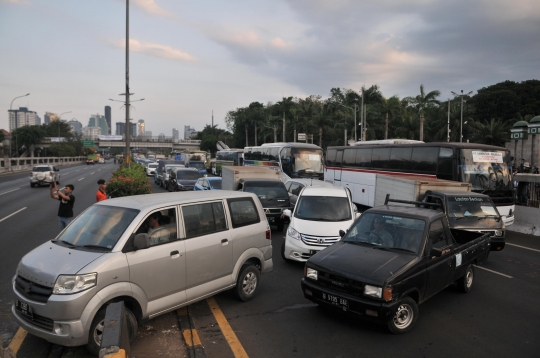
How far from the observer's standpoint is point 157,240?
5254 mm

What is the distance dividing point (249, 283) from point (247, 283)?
0.05 m

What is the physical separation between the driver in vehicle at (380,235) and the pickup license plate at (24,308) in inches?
193

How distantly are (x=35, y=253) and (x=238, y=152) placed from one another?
123ft

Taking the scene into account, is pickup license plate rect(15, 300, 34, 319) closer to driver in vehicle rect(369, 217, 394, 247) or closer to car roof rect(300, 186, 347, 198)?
driver in vehicle rect(369, 217, 394, 247)

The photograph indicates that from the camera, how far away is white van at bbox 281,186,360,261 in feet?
28.4

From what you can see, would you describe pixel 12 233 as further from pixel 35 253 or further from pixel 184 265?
pixel 184 265

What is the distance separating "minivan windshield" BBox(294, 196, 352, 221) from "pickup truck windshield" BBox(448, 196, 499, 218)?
2659 mm

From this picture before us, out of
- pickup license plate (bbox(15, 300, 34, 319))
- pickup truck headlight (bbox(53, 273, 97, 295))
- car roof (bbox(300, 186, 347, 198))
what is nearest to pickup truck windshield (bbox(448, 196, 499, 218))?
car roof (bbox(300, 186, 347, 198))

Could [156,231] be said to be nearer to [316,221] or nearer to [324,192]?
[316,221]

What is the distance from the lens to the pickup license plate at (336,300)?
5371mm

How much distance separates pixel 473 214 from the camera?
9781 mm

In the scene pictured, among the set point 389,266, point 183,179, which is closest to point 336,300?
point 389,266

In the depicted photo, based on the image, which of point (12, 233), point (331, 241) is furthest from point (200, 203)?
point (12, 233)

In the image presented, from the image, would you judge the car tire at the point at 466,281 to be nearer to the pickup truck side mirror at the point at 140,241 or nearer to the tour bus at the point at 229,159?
the pickup truck side mirror at the point at 140,241
